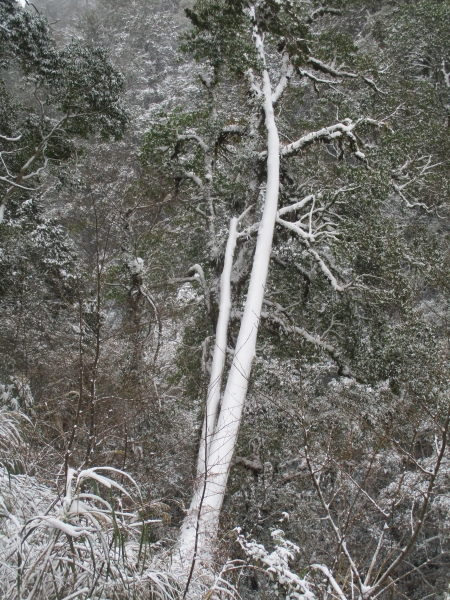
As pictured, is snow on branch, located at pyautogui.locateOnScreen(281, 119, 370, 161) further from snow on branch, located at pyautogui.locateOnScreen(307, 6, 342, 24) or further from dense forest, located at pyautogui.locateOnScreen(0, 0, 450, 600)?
snow on branch, located at pyautogui.locateOnScreen(307, 6, 342, 24)

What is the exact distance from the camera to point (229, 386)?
4.94 m

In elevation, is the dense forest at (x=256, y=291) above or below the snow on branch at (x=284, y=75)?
below

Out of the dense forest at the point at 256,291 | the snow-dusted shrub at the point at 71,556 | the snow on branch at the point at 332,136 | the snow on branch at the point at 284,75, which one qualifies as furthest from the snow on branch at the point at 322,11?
the snow-dusted shrub at the point at 71,556

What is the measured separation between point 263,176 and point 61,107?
3.83 metres

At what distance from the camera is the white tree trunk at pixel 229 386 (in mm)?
3883

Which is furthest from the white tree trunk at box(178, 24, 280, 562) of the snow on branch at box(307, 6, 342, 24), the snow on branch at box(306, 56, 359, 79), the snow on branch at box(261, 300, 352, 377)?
the snow on branch at box(307, 6, 342, 24)

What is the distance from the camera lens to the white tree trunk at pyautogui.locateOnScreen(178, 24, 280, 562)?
12.7 ft

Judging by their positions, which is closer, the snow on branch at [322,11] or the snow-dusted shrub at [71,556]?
the snow-dusted shrub at [71,556]

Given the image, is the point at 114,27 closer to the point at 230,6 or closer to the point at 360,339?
the point at 230,6

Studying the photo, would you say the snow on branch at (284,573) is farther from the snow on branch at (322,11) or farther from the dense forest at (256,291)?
the snow on branch at (322,11)

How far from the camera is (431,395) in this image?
5.08 m

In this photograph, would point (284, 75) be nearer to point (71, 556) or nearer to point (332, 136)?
point (332, 136)

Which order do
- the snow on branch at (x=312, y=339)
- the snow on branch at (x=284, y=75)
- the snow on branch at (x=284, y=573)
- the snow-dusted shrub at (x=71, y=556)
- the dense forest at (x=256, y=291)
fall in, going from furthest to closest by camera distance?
the snow on branch at (x=284, y=75), the snow on branch at (x=312, y=339), the dense forest at (x=256, y=291), the snow on branch at (x=284, y=573), the snow-dusted shrub at (x=71, y=556)

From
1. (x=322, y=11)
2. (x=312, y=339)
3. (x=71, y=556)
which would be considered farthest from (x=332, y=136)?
(x=71, y=556)
